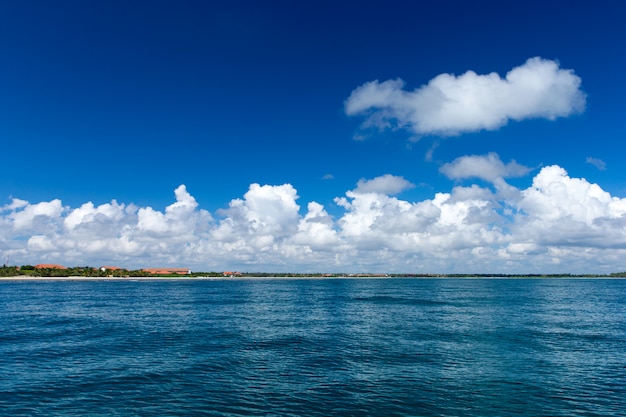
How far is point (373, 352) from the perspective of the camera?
4744 centimetres

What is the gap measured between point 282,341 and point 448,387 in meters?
25.9

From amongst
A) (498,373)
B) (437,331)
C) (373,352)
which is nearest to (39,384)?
(373,352)

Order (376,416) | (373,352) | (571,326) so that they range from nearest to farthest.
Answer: (376,416), (373,352), (571,326)

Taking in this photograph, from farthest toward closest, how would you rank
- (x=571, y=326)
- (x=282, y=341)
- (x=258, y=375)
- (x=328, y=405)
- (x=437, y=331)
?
(x=571, y=326) → (x=437, y=331) → (x=282, y=341) → (x=258, y=375) → (x=328, y=405)

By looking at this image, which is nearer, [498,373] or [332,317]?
[498,373]

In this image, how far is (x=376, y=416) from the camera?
2766 centimetres

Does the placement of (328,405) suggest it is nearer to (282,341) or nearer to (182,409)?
(182,409)

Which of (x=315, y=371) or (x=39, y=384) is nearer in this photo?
(x=39, y=384)

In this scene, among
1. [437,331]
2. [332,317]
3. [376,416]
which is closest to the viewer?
[376,416]

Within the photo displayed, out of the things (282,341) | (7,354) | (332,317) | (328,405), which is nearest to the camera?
(328,405)

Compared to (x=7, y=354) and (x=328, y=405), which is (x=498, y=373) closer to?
(x=328, y=405)

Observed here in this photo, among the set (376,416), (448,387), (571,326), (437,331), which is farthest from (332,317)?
(376,416)

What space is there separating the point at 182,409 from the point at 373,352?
25.3 metres

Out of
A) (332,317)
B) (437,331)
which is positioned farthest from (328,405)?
(332,317)
